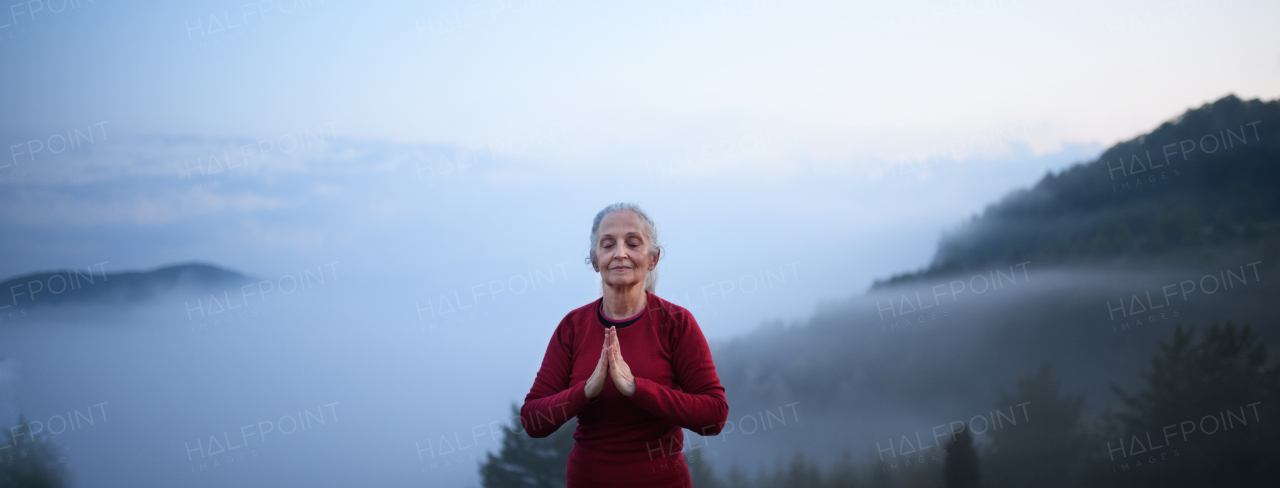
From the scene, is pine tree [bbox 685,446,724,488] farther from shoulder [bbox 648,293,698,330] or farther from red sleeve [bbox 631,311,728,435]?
shoulder [bbox 648,293,698,330]

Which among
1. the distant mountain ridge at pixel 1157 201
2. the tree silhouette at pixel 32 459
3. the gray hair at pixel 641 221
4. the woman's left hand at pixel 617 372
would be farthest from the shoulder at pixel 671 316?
the tree silhouette at pixel 32 459

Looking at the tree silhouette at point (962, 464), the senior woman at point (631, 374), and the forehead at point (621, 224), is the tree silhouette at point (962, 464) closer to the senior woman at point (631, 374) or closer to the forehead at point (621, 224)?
the senior woman at point (631, 374)

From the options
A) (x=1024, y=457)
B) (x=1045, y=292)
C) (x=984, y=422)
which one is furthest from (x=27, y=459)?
(x=1045, y=292)

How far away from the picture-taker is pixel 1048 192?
6453mm

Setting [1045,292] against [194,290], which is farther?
[1045,292]

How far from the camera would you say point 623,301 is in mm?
2055

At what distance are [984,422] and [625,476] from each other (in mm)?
4953

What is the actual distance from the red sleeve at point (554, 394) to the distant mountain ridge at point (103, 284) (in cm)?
426

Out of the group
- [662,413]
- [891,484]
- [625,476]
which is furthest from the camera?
[891,484]

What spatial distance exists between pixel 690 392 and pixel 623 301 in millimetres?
331

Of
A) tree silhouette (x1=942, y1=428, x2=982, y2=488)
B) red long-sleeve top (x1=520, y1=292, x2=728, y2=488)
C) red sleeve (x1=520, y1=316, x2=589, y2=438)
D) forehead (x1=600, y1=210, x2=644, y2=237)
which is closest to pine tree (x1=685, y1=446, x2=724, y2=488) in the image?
tree silhouette (x1=942, y1=428, x2=982, y2=488)

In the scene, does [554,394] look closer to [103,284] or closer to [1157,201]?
[103,284]

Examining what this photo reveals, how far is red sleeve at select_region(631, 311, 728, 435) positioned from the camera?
1.82 metres

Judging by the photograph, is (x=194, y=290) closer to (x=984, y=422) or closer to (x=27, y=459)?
(x=27, y=459)
